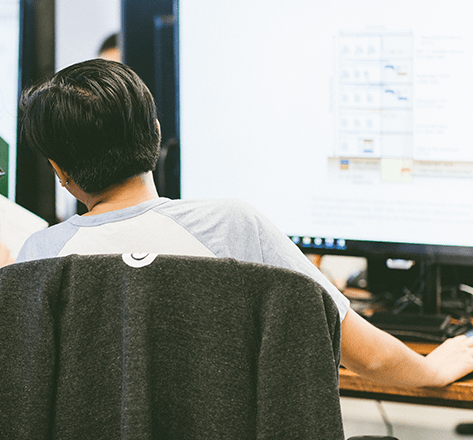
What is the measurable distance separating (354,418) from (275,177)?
2.58ft

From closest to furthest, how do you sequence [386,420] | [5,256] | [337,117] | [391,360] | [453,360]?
[391,360]
[453,360]
[5,256]
[337,117]
[386,420]

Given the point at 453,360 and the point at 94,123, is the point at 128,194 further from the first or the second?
the point at 453,360

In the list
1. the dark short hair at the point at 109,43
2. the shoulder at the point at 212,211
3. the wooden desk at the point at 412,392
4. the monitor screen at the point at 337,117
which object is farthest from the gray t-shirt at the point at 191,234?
the dark short hair at the point at 109,43

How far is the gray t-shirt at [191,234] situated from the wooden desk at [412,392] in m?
0.27

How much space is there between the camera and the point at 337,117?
49.0 inches

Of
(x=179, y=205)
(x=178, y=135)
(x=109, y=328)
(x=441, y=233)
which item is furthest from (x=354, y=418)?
(x=109, y=328)

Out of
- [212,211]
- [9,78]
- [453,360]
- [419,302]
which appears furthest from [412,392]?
[9,78]

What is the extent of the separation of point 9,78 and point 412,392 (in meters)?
1.30

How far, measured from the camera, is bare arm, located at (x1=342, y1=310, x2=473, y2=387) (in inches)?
29.0

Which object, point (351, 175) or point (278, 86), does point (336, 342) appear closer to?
point (351, 175)

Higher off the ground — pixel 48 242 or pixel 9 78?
pixel 9 78

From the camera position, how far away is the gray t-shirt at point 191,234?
66 cm

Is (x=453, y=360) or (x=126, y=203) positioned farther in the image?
(x=453, y=360)

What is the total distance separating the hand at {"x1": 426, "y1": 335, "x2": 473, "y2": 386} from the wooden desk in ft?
0.04
